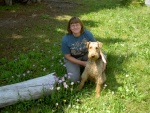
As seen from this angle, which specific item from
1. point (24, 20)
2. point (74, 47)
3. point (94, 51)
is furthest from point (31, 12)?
point (94, 51)

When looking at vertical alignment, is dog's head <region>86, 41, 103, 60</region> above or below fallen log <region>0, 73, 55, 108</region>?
above

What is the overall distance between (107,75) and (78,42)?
121 centimetres

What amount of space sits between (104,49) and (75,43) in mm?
2133

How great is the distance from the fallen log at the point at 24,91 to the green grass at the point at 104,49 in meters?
0.15

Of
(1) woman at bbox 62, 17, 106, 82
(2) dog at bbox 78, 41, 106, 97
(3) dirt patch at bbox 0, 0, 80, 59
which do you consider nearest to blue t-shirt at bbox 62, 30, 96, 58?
(1) woman at bbox 62, 17, 106, 82

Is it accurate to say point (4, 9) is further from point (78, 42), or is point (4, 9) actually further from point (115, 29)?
point (78, 42)

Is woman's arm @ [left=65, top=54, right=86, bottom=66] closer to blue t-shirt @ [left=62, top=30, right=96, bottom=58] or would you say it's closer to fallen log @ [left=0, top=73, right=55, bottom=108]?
blue t-shirt @ [left=62, top=30, right=96, bottom=58]

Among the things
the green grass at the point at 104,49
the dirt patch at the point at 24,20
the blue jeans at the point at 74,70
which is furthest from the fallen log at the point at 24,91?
the dirt patch at the point at 24,20

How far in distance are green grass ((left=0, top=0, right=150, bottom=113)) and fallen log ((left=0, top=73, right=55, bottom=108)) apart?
0.15 meters

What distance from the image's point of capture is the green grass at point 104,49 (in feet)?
16.2

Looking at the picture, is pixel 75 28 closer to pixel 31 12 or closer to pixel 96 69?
pixel 96 69

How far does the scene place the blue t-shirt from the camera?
19.2 ft

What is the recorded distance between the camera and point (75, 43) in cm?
585

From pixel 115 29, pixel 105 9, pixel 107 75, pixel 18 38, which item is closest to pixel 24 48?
pixel 18 38
